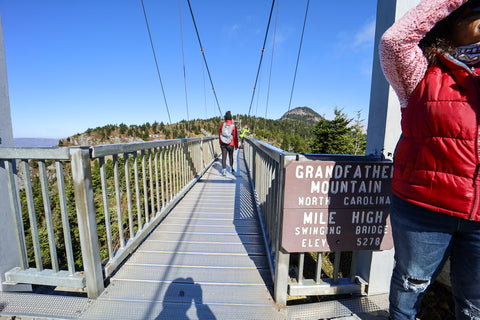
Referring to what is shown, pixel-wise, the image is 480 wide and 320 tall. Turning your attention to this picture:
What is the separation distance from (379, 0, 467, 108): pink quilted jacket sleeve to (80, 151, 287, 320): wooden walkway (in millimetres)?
1583

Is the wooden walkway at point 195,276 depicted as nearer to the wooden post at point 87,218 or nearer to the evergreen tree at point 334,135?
the wooden post at point 87,218

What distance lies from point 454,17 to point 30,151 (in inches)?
94.5

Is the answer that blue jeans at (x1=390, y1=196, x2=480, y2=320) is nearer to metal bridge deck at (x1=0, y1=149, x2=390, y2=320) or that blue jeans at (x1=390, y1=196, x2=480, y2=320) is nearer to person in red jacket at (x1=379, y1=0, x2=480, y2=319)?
person in red jacket at (x1=379, y1=0, x2=480, y2=319)

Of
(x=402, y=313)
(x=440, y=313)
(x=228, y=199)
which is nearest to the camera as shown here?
(x=402, y=313)

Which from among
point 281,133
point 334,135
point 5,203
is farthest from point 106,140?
point 5,203

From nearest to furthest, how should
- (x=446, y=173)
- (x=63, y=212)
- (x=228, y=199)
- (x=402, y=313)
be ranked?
(x=446, y=173) → (x=402, y=313) → (x=63, y=212) → (x=228, y=199)

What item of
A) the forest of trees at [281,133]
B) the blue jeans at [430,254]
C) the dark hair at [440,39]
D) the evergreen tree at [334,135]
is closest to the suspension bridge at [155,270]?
the blue jeans at [430,254]

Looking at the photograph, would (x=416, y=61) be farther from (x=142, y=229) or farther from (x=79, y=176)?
(x=142, y=229)

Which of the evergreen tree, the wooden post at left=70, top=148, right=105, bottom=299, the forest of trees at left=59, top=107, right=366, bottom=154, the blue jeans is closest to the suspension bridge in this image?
the wooden post at left=70, top=148, right=105, bottom=299

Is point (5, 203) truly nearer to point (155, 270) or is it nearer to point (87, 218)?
point (87, 218)

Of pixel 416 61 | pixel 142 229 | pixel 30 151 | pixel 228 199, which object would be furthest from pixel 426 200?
pixel 228 199

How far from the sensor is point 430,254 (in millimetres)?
1024

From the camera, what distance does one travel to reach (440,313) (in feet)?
7.72

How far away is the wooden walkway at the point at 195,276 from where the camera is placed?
1604 mm
